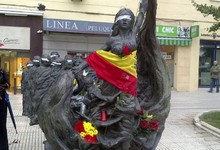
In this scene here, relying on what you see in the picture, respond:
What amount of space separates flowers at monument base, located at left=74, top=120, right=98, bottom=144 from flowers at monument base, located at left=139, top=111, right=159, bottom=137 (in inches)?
25.4

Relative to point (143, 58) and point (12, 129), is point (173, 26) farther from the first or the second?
point (143, 58)

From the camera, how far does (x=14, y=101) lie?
13242 millimetres

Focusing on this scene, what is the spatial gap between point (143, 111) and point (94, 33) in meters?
12.1

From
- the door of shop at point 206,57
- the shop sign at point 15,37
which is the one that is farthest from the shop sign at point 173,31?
the shop sign at point 15,37

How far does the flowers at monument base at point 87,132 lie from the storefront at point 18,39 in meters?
12.0

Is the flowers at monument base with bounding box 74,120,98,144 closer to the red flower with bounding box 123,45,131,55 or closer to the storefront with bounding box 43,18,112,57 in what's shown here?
the red flower with bounding box 123,45,131,55

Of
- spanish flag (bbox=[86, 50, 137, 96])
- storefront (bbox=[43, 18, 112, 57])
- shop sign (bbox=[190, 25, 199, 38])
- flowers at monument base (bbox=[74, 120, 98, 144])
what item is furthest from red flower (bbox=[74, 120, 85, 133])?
shop sign (bbox=[190, 25, 199, 38])

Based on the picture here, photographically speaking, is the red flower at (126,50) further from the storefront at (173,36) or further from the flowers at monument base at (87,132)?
the storefront at (173,36)

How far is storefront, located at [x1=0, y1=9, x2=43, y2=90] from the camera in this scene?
15.5 meters

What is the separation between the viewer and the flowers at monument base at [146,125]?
4.31m

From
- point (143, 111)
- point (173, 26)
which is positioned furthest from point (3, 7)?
point (143, 111)

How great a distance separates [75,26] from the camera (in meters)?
15.9

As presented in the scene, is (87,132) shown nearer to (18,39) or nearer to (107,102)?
(107,102)

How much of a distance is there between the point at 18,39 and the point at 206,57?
10.0m
